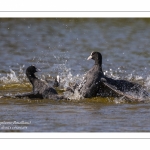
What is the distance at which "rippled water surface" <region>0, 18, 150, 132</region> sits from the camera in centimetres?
1089

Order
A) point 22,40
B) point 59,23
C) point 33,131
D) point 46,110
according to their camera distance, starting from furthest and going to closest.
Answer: point 59,23
point 22,40
point 46,110
point 33,131

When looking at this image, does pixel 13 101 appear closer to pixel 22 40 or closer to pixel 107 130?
pixel 107 130

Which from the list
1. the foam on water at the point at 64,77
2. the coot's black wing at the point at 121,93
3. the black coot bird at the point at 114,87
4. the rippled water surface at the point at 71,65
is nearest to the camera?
the rippled water surface at the point at 71,65

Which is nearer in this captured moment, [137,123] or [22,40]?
[137,123]

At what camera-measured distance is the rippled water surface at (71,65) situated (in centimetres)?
1089

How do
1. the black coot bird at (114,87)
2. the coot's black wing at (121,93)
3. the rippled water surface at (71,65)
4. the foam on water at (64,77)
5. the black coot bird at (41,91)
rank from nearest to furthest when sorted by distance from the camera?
the rippled water surface at (71,65)
the coot's black wing at (121,93)
the black coot bird at (41,91)
the black coot bird at (114,87)
the foam on water at (64,77)

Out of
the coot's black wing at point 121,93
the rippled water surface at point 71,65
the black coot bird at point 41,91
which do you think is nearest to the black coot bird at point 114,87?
the coot's black wing at point 121,93

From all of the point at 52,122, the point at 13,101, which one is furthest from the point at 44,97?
the point at 52,122

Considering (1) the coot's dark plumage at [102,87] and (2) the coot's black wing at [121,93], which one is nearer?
(2) the coot's black wing at [121,93]

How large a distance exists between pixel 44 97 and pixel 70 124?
1798mm

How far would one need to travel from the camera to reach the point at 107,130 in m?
10.4

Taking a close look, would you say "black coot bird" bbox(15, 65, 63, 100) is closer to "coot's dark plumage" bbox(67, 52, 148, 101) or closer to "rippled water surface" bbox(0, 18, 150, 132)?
"rippled water surface" bbox(0, 18, 150, 132)

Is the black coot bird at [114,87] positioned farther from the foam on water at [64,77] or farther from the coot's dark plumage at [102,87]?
the foam on water at [64,77]

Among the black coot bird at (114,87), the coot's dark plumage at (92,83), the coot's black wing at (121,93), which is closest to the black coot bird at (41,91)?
the coot's dark plumage at (92,83)
